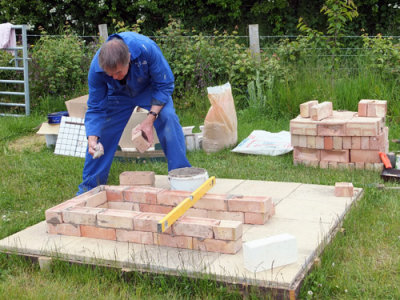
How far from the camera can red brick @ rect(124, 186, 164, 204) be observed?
4.18 meters

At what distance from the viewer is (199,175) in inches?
174

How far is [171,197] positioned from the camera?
4.12 meters

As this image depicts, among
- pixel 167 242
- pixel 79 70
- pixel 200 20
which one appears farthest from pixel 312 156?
pixel 200 20

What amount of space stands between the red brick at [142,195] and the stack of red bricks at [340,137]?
6.48 ft

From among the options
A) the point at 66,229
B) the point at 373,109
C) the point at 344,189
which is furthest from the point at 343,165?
the point at 66,229

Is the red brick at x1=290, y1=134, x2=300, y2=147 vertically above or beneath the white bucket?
above

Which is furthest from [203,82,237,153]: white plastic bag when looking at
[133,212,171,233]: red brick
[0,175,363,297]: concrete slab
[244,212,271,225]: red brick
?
Result: [133,212,171,233]: red brick

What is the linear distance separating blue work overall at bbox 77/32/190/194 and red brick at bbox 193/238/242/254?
150 cm

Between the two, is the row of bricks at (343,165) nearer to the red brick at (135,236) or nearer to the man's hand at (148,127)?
the man's hand at (148,127)

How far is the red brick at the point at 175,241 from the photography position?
347 centimetres

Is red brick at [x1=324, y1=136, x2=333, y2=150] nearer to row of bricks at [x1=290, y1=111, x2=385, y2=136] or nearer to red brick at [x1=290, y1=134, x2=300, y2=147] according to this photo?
row of bricks at [x1=290, y1=111, x2=385, y2=136]

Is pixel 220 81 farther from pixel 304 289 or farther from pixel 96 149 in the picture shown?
pixel 304 289

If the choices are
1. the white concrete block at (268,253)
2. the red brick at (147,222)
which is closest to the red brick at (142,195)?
the red brick at (147,222)

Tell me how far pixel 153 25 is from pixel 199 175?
44.6 feet
